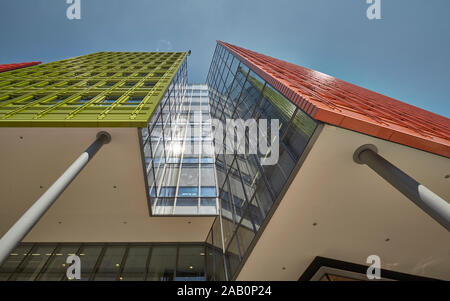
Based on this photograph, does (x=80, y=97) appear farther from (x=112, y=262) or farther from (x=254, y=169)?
(x=254, y=169)

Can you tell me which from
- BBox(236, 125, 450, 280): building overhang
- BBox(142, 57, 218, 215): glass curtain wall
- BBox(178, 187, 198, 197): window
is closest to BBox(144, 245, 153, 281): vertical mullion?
BBox(142, 57, 218, 215): glass curtain wall

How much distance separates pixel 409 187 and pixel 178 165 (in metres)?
15.5

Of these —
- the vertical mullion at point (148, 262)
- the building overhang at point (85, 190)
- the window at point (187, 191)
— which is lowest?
the vertical mullion at point (148, 262)

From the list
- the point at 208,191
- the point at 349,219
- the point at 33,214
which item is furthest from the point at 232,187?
the point at 33,214

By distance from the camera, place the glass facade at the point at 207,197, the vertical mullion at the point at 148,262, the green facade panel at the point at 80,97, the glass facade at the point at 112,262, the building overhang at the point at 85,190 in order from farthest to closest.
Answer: the vertical mullion at the point at 148,262 < the glass facade at the point at 112,262 < the building overhang at the point at 85,190 < the green facade panel at the point at 80,97 < the glass facade at the point at 207,197

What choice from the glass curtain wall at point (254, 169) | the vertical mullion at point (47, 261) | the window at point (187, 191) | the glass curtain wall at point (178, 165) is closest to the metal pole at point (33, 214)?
the glass curtain wall at point (178, 165)

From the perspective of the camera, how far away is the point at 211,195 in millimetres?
14984

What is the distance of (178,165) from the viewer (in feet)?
58.4

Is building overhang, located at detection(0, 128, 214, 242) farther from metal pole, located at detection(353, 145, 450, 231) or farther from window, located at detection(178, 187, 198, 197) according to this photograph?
metal pole, located at detection(353, 145, 450, 231)

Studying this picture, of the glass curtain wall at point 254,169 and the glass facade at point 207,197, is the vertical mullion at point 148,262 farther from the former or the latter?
the glass curtain wall at point 254,169

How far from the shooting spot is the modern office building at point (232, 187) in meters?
5.85

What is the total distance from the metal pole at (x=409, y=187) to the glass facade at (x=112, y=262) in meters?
11.2

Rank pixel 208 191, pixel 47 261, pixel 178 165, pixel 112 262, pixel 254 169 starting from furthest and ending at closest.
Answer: pixel 178 165 → pixel 208 191 → pixel 47 261 → pixel 112 262 → pixel 254 169
